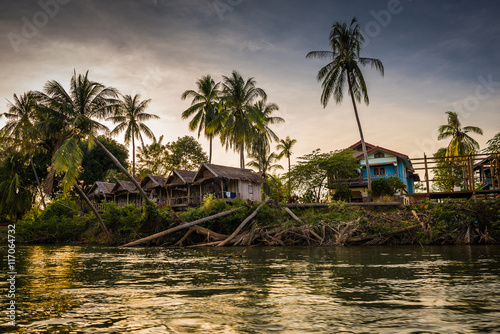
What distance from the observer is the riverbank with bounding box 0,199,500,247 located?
1612 centimetres

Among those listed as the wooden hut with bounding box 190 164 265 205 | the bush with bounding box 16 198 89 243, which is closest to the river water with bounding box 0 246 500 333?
the bush with bounding box 16 198 89 243

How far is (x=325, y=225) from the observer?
17.4 m

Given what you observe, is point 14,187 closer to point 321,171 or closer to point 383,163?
point 321,171

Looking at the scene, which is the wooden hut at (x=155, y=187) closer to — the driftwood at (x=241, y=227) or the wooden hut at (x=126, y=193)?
the wooden hut at (x=126, y=193)

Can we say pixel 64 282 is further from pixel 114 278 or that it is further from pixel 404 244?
pixel 404 244

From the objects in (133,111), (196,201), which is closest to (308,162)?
(196,201)

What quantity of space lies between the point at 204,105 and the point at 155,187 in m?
9.98

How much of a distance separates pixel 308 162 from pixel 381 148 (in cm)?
816

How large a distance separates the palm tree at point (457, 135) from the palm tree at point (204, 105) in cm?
2349

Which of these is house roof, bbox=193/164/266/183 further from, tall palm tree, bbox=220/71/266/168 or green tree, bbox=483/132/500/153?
green tree, bbox=483/132/500/153

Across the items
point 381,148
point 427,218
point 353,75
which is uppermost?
point 353,75

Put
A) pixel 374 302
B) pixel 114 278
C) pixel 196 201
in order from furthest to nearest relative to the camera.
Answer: pixel 196 201
pixel 114 278
pixel 374 302

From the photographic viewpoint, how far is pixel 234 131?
34344 millimetres

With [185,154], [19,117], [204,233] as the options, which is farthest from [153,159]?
[204,233]
